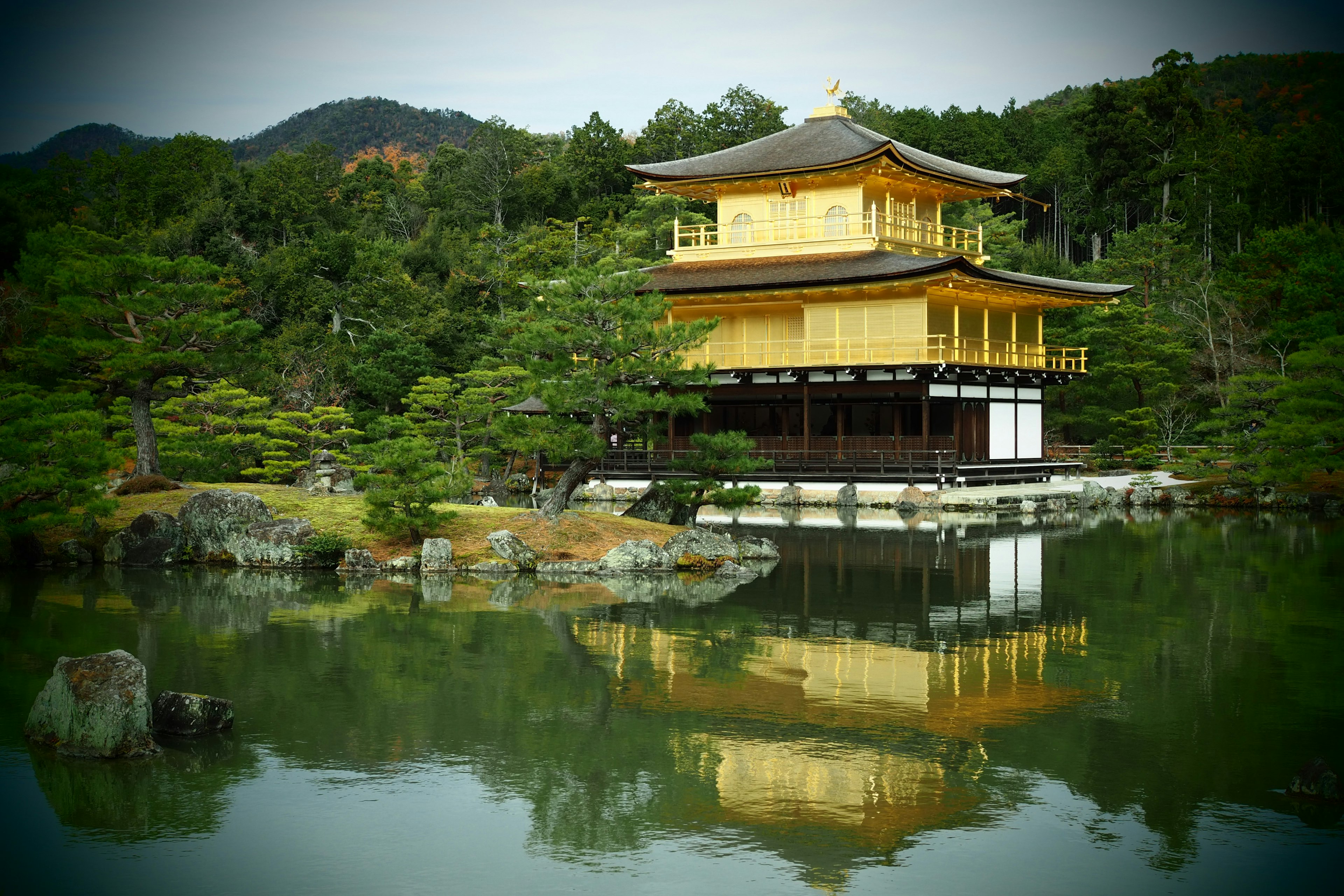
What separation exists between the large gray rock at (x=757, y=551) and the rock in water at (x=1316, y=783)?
12425 mm

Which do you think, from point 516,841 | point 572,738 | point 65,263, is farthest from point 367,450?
point 516,841

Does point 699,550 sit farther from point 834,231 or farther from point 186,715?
point 834,231

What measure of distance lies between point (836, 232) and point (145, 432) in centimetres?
2269

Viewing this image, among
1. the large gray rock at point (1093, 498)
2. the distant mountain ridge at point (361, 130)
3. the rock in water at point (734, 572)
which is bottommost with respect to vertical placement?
the rock in water at point (734, 572)

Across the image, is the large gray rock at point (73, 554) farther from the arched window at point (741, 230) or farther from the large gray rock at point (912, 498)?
the arched window at point (741, 230)

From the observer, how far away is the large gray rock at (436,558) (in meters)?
19.0

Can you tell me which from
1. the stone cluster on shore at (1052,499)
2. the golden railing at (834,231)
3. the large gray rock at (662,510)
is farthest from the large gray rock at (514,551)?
the golden railing at (834,231)

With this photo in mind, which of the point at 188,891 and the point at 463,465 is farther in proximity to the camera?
the point at 463,465

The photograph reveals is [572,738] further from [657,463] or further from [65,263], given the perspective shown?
[657,463]

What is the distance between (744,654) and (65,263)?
18.0 m

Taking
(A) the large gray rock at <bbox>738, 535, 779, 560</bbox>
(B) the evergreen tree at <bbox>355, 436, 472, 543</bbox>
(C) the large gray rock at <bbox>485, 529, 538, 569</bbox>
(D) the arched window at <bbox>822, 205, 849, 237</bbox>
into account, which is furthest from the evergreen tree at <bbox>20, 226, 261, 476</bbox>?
(D) the arched window at <bbox>822, 205, 849, 237</bbox>

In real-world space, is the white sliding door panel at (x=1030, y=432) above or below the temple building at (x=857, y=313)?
below

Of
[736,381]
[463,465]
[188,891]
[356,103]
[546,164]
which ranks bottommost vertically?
[188,891]

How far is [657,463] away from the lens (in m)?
36.7
